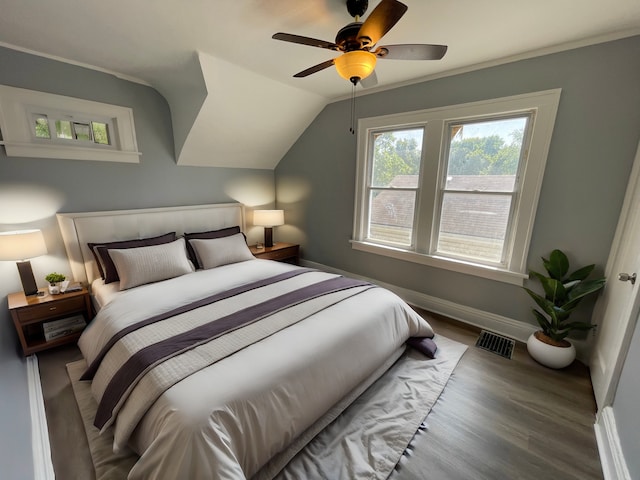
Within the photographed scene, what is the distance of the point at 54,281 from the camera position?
231 cm

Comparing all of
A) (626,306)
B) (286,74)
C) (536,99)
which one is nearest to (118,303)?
(286,74)

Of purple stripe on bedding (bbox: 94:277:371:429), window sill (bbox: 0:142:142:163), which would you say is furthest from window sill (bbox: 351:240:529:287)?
window sill (bbox: 0:142:142:163)

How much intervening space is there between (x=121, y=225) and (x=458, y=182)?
3.41m

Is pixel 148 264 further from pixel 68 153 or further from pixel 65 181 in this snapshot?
pixel 68 153

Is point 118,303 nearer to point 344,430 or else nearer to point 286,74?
point 344,430

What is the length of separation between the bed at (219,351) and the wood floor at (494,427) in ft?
0.96

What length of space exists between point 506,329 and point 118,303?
131 inches

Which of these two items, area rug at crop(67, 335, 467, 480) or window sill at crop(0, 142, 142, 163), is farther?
window sill at crop(0, 142, 142, 163)

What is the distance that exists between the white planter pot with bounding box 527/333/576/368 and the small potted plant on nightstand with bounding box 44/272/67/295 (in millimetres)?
3986

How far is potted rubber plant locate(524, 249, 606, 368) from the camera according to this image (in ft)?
6.54

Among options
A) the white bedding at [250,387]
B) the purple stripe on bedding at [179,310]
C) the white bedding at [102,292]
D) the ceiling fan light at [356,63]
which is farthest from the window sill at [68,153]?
the ceiling fan light at [356,63]

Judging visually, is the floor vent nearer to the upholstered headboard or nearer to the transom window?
the upholstered headboard

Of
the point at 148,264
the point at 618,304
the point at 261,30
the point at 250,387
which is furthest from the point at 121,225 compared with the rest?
the point at 618,304

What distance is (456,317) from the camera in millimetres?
2863
